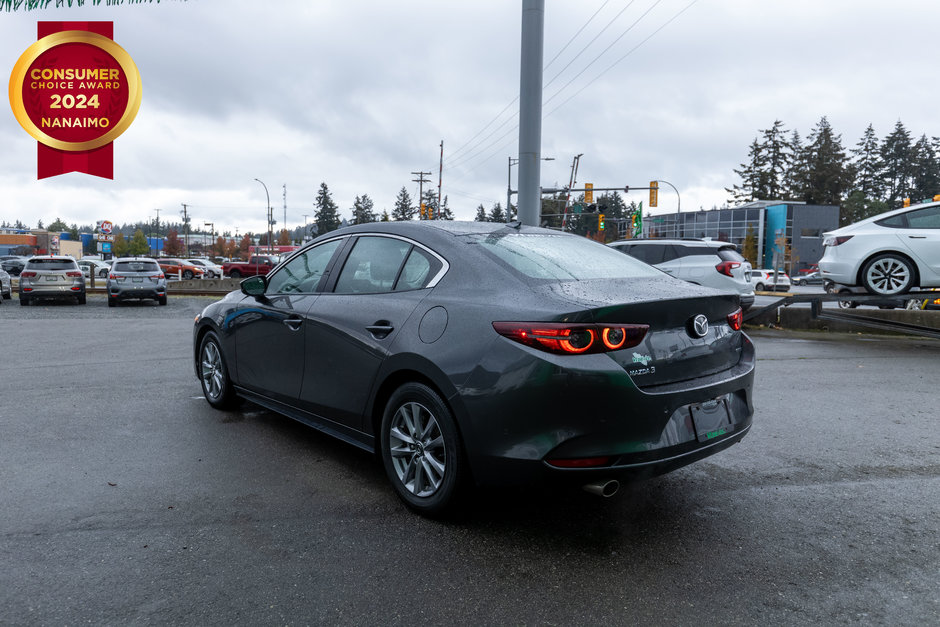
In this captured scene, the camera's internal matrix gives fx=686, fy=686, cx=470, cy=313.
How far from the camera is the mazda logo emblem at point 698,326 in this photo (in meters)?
3.28

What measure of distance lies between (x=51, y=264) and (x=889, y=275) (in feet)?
70.5

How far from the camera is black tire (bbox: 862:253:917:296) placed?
1039cm

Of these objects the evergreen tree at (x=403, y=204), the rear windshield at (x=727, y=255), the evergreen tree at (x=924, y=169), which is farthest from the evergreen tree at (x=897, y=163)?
the rear windshield at (x=727, y=255)

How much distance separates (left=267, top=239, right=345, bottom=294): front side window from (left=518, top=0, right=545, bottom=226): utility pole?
28.1 feet

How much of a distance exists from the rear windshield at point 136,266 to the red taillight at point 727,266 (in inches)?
638

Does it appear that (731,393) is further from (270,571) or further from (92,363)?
(92,363)

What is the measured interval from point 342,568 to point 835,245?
10.7m

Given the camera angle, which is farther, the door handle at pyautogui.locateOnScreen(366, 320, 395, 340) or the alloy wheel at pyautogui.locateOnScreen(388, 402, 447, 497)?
the door handle at pyautogui.locateOnScreen(366, 320, 395, 340)

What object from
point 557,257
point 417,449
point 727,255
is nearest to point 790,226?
point 727,255

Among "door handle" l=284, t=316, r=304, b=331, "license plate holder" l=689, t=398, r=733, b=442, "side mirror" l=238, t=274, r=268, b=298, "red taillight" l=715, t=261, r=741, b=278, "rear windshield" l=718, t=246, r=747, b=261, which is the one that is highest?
"rear windshield" l=718, t=246, r=747, b=261

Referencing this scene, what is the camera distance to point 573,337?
9.68 ft

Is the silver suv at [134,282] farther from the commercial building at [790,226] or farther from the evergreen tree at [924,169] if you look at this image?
the evergreen tree at [924,169]

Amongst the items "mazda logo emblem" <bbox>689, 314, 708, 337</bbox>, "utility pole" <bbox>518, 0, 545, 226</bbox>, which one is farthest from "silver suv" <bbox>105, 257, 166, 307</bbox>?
"mazda logo emblem" <bbox>689, 314, 708, 337</bbox>

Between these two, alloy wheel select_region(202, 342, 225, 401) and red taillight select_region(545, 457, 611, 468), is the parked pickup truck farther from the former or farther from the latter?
red taillight select_region(545, 457, 611, 468)
